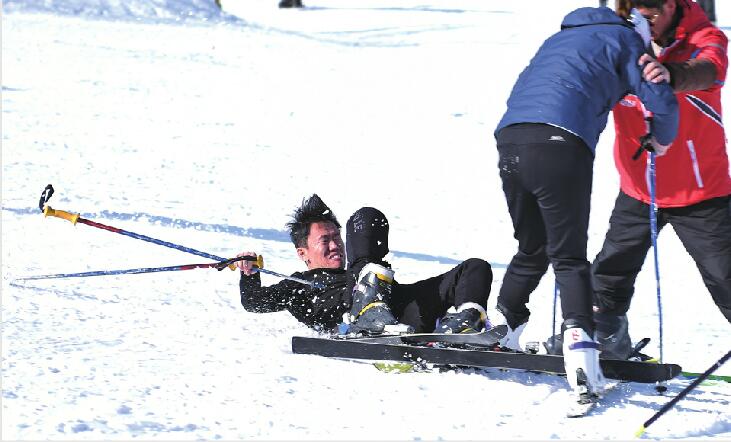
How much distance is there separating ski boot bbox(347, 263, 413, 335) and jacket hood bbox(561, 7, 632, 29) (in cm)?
147

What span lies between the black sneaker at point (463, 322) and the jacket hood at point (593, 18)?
1.37 metres

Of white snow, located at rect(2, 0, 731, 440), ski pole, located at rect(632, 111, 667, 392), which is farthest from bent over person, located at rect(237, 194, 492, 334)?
ski pole, located at rect(632, 111, 667, 392)

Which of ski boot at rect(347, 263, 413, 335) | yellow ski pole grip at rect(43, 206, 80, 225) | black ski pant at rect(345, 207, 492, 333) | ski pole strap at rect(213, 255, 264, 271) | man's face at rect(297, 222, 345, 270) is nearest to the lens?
ski boot at rect(347, 263, 413, 335)

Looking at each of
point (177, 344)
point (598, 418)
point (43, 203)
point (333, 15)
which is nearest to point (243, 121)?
point (43, 203)

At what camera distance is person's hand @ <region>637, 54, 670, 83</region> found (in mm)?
4059

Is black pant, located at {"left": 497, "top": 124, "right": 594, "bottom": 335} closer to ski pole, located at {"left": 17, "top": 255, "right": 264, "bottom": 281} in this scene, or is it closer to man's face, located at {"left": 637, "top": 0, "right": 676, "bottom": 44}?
man's face, located at {"left": 637, "top": 0, "right": 676, "bottom": 44}

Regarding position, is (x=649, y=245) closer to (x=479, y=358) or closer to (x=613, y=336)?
(x=613, y=336)

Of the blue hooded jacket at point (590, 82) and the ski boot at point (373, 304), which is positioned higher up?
the blue hooded jacket at point (590, 82)

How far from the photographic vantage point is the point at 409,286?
204 inches

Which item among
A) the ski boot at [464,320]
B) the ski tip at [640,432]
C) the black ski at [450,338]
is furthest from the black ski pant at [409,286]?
the ski tip at [640,432]

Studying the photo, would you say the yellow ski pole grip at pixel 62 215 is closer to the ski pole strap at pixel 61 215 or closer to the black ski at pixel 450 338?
the ski pole strap at pixel 61 215

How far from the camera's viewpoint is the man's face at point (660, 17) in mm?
4434

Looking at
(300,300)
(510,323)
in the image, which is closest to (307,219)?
(300,300)

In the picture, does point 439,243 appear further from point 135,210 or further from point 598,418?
point 598,418
